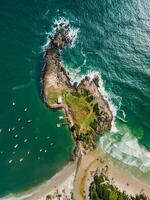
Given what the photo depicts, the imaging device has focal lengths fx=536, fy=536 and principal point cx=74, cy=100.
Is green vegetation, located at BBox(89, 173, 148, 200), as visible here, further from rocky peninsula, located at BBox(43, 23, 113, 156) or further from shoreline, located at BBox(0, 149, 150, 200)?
rocky peninsula, located at BBox(43, 23, 113, 156)

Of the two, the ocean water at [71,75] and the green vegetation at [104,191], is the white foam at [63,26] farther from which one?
the green vegetation at [104,191]

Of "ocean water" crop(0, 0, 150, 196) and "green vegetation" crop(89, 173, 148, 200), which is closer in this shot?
"green vegetation" crop(89, 173, 148, 200)

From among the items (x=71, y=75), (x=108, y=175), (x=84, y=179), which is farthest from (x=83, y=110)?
(x=84, y=179)

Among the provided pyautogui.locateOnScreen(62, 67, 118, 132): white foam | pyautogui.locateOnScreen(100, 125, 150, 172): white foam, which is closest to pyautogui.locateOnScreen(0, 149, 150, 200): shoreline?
pyautogui.locateOnScreen(100, 125, 150, 172): white foam

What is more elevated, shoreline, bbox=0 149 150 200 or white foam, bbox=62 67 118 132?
white foam, bbox=62 67 118 132

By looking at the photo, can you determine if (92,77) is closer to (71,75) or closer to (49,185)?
(71,75)

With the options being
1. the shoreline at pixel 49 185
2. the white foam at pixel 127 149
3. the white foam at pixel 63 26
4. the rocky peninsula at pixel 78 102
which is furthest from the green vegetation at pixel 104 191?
the white foam at pixel 63 26
